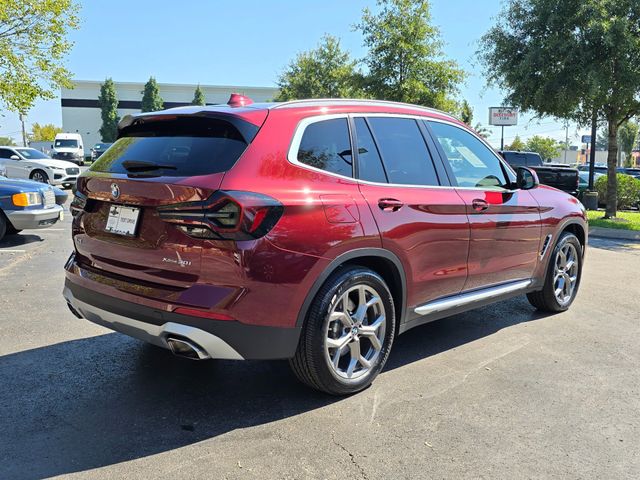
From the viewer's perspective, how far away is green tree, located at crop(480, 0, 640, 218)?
40.9 feet

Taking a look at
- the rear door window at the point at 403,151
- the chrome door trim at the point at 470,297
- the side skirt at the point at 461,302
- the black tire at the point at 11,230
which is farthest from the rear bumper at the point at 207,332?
the black tire at the point at 11,230

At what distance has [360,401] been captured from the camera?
3.55 meters

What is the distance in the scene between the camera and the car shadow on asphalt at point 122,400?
292 centimetres

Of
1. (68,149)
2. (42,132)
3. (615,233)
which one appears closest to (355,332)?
(615,233)

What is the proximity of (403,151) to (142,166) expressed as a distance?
5.94ft

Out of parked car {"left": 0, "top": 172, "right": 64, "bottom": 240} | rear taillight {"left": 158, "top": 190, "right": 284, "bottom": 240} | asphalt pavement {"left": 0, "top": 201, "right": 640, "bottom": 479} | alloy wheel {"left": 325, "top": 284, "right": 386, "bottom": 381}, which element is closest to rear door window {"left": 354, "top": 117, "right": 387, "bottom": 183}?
alloy wheel {"left": 325, "top": 284, "right": 386, "bottom": 381}

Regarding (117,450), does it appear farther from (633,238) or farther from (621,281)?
(633,238)

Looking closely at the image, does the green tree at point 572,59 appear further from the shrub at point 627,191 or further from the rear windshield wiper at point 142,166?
the rear windshield wiper at point 142,166

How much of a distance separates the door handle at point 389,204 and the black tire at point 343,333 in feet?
1.39

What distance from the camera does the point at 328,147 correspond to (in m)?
Result: 3.55

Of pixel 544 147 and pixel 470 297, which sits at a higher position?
pixel 544 147

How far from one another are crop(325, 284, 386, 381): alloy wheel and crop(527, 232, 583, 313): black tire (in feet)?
8.23

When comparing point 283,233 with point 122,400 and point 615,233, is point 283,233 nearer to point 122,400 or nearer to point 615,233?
point 122,400

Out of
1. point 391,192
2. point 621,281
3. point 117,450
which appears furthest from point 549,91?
point 117,450
